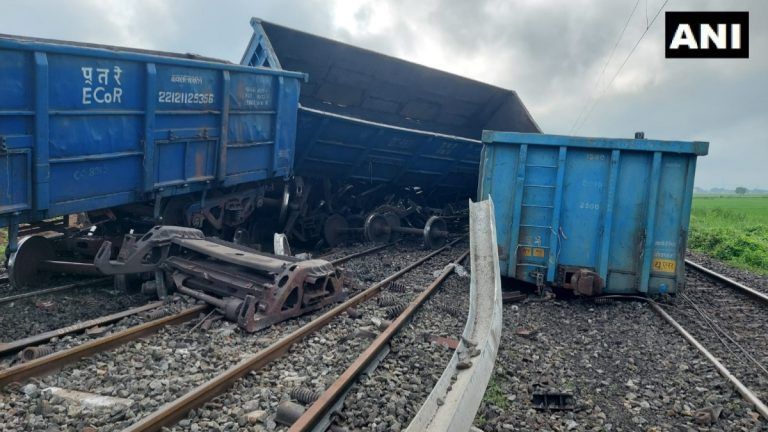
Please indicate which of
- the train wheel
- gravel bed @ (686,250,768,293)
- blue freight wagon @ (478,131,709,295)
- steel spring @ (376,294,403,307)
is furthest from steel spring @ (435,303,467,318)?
gravel bed @ (686,250,768,293)

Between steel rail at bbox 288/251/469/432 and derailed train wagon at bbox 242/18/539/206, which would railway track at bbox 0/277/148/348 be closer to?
steel rail at bbox 288/251/469/432

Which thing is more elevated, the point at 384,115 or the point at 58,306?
the point at 384,115

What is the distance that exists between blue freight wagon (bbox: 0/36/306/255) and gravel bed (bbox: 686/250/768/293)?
814cm

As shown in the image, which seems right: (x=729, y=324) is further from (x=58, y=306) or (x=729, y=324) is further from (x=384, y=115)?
(x=384, y=115)

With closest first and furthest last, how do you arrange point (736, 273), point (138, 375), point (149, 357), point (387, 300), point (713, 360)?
point (138, 375) → point (149, 357) → point (713, 360) → point (387, 300) → point (736, 273)

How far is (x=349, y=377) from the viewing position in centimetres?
382

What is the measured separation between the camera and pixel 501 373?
4.42 m

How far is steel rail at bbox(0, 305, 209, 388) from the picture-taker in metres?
3.68

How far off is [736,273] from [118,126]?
10.6 metres

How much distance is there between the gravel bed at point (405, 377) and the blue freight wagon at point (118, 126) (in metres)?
3.30

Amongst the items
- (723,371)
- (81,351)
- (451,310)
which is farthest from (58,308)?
(723,371)

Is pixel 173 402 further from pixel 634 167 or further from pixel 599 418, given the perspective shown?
pixel 634 167

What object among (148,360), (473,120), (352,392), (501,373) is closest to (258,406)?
(352,392)

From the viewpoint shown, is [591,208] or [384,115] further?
[384,115]
